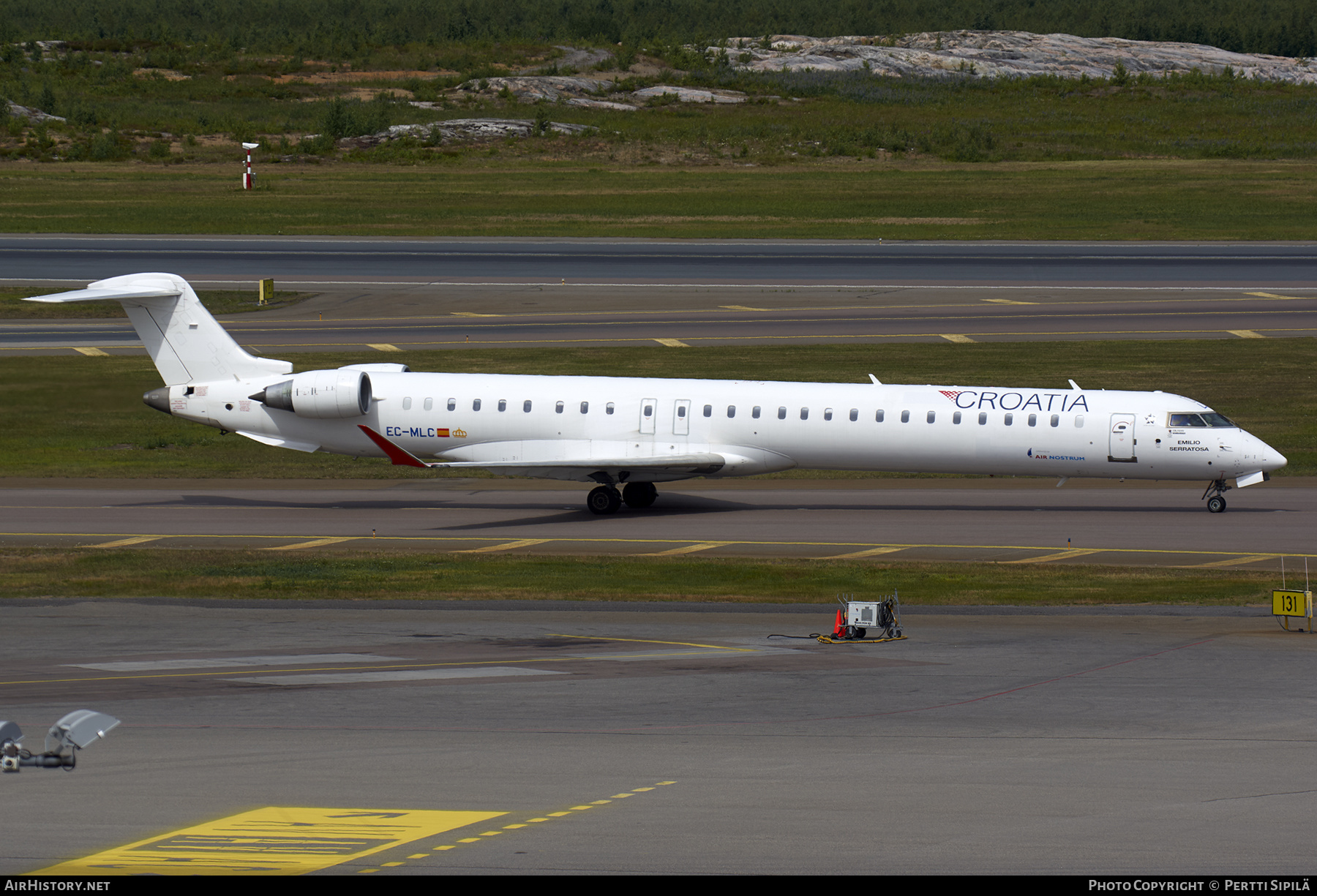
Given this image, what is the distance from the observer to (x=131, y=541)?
37094mm

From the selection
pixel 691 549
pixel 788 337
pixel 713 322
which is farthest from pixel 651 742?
pixel 713 322

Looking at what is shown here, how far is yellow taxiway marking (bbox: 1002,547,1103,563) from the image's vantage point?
3431 centimetres

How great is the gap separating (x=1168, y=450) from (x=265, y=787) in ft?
89.4

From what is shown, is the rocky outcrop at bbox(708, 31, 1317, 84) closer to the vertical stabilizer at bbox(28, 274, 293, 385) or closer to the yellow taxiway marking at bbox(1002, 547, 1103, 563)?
the vertical stabilizer at bbox(28, 274, 293, 385)

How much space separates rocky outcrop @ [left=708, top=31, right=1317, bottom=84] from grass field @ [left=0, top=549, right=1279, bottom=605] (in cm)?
12536

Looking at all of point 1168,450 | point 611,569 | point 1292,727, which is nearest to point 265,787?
point 1292,727

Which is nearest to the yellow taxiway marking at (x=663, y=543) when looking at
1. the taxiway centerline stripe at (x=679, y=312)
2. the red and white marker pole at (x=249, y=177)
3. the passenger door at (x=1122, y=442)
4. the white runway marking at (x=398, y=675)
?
the passenger door at (x=1122, y=442)

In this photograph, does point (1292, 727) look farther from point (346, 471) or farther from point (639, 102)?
point (639, 102)

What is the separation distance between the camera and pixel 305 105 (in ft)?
447

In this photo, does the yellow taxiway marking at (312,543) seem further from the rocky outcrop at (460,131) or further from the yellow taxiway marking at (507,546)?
the rocky outcrop at (460,131)

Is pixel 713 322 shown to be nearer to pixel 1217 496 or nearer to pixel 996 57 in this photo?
pixel 1217 496

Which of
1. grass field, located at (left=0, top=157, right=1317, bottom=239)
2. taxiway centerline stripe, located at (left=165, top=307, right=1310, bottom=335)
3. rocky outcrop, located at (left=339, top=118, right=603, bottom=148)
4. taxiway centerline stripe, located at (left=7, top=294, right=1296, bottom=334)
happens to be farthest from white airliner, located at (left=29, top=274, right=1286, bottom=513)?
rocky outcrop, located at (left=339, top=118, right=603, bottom=148)

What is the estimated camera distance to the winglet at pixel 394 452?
39844 mm

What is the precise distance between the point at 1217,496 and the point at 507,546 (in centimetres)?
1747
